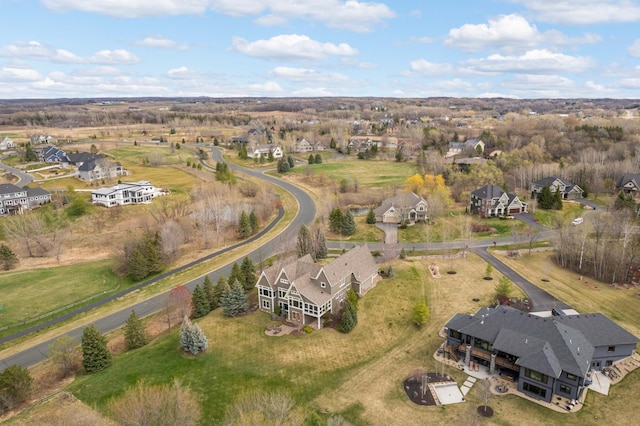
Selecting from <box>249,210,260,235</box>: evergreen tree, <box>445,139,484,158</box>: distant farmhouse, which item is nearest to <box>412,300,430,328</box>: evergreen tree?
<box>249,210,260,235</box>: evergreen tree

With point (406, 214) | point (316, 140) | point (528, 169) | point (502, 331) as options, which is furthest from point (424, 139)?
point (502, 331)

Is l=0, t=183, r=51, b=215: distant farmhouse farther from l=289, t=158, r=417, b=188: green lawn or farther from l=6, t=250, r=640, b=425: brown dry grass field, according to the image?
l=289, t=158, r=417, b=188: green lawn

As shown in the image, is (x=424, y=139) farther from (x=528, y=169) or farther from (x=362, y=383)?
(x=362, y=383)

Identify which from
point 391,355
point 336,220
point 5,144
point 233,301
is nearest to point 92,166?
point 336,220

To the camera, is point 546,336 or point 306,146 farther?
point 306,146

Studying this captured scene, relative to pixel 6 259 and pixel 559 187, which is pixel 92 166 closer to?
pixel 6 259

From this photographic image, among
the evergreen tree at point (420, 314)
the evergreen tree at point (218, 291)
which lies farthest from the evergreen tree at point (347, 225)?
the evergreen tree at point (420, 314)
